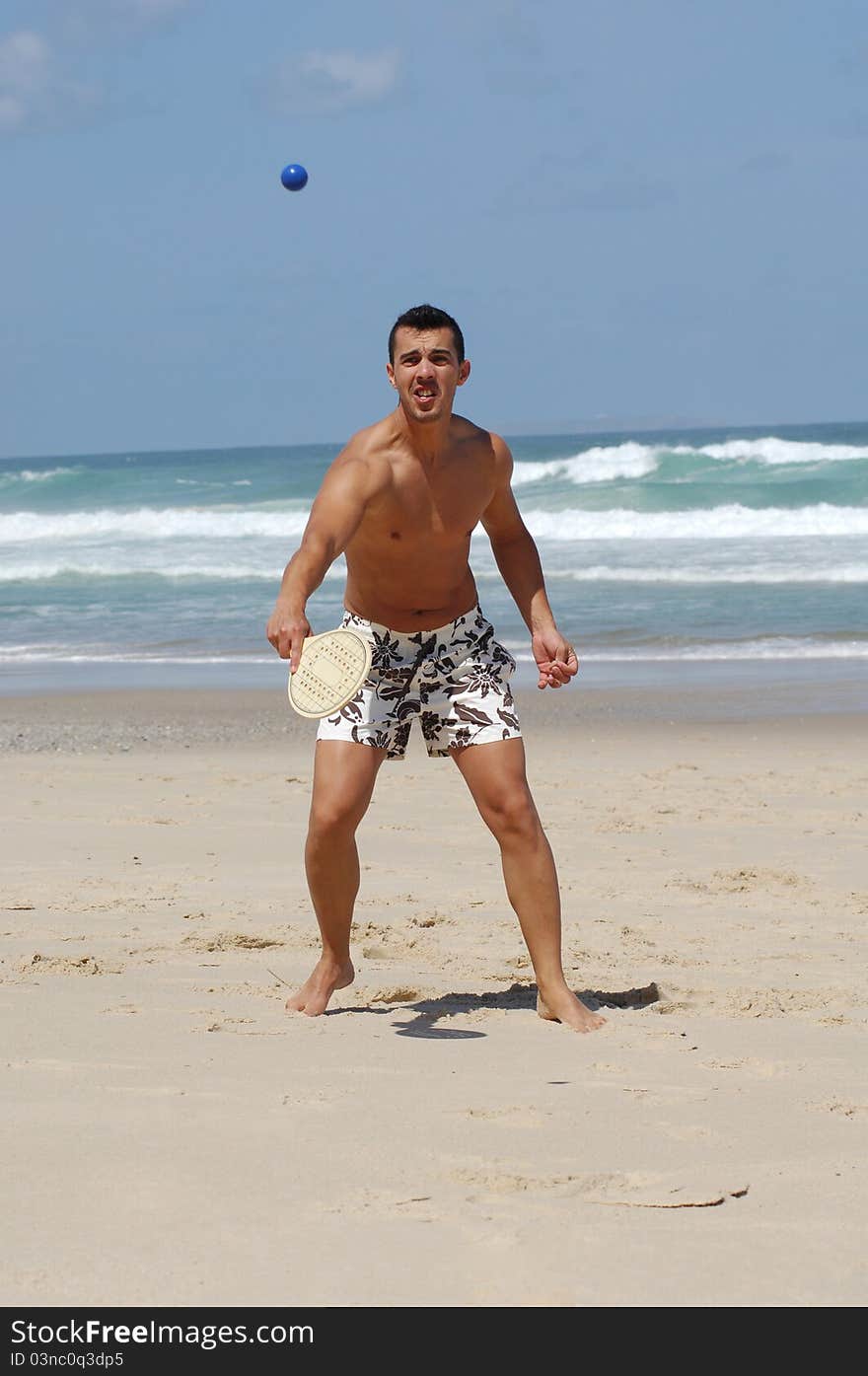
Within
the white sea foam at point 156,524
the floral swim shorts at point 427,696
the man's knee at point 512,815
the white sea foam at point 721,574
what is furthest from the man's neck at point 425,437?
the white sea foam at point 156,524

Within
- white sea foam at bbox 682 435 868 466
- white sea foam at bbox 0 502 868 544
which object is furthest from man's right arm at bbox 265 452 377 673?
white sea foam at bbox 682 435 868 466

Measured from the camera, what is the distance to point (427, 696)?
14.5 ft

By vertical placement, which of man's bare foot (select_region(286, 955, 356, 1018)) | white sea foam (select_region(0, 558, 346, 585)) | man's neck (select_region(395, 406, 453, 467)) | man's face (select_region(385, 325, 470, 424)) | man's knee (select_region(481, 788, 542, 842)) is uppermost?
man's face (select_region(385, 325, 470, 424))

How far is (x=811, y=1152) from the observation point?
3217 mm

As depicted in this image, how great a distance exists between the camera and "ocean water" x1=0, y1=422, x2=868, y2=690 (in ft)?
48.5

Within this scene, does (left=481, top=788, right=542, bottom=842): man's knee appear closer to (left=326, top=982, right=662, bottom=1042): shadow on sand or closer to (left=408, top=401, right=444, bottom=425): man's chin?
(left=326, top=982, right=662, bottom=1042): shadow on sand

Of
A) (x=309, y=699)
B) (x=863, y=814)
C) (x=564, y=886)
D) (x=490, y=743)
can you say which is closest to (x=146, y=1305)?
(x=309, y=699)

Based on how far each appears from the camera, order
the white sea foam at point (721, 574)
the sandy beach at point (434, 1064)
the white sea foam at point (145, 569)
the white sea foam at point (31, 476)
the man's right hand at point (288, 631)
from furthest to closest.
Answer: the white sea foam at point (31, 476) → the white sea foam at point (145, 569) → the white sea foam at point (721, 574) → the man's right hand at point (288, 631) → the sandy beach at point (434, 1064)

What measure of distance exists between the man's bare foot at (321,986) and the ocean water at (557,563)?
850cm

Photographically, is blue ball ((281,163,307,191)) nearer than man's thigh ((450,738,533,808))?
No

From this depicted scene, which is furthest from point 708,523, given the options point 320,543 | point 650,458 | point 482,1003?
point 320,543

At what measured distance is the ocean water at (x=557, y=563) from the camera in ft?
48.5

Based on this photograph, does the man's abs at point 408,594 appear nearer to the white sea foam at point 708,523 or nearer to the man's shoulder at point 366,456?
the man's shoulder at point 366,456

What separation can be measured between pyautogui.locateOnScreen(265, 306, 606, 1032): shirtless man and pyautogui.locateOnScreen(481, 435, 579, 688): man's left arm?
10mm
